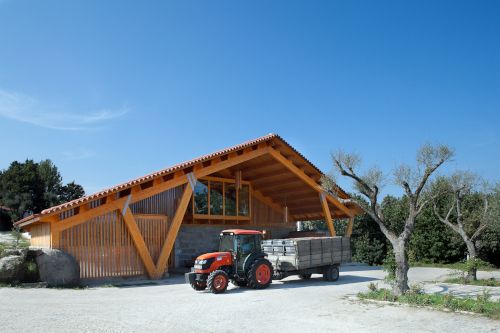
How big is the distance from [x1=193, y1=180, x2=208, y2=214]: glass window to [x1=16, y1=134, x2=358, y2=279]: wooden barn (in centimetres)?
5

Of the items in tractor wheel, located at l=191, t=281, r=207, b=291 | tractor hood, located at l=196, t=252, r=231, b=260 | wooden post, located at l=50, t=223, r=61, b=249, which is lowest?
tractor wheel, located at l=191, t=281, r=207, b=291

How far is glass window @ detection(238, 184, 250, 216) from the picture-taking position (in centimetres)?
2283

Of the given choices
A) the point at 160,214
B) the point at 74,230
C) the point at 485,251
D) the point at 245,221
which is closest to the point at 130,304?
the point at 74,230

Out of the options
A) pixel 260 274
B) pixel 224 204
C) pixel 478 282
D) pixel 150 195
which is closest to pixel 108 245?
pixel 150 195

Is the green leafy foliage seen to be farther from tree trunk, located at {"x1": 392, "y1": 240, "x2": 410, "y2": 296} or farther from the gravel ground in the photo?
tree trunk, located at {"x1": 392, "y1": 240, "x2": 410, "y2": 296}

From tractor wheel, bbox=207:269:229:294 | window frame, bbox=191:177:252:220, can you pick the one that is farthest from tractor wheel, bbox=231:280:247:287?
window frame, bbox=191:177:252:220

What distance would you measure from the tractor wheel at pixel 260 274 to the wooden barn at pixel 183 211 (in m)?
4.79

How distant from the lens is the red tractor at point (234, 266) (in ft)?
42.7

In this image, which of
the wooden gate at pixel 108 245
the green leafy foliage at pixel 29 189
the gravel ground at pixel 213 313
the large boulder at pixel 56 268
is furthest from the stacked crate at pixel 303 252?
the green leafy foliage at pixel 29 189

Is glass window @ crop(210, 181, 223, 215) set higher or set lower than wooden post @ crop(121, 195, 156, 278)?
higher

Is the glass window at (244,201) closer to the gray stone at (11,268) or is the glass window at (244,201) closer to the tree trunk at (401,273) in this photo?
the gray stone at (11,268)

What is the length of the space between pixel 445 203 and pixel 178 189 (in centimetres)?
1345

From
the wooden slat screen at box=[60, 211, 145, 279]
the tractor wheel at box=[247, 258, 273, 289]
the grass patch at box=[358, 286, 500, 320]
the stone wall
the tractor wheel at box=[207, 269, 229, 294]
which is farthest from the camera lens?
the stone wall

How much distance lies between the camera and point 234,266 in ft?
44.7
